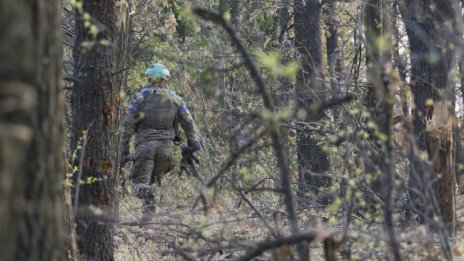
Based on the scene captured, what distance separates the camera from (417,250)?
16.9ft

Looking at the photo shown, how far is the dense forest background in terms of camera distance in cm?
279

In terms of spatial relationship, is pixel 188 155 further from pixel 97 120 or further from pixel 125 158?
pixel 97 120

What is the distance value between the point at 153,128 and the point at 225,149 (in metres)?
2.63

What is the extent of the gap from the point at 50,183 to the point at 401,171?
35.6ft

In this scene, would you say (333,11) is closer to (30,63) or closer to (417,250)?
(417,250)

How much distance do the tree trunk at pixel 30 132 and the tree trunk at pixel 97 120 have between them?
158 inches

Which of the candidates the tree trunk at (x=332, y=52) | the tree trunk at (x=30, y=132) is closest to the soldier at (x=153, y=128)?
the tree trunk at (x=332, y=52)

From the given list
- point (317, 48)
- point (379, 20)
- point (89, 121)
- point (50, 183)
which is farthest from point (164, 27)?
point (50, 183)

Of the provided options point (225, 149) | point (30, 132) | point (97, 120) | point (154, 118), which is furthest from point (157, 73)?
point (30, 132)

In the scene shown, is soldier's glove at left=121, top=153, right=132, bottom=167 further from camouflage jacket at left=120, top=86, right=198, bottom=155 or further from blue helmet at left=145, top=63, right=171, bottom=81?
blue helmet at left=145, top=63, right=171, bottom=81

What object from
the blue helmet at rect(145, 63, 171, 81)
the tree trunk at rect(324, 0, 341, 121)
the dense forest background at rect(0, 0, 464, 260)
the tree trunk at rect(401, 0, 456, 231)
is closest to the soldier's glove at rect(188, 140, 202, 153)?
the blue helmet at rect(145, 63, 171, 81)

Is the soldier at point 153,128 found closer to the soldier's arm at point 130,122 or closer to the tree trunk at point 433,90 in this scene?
the soldier's arm at point 130,122

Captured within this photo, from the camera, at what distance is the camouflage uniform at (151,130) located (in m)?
11.6

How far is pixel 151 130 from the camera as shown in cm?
1197
